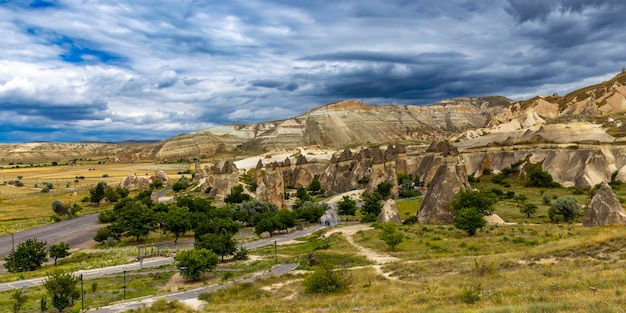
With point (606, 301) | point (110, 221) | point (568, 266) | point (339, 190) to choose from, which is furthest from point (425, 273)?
point (339, 190)

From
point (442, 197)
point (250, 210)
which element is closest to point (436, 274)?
point (442, 197)

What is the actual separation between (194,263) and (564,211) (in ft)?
117

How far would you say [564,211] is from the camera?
43250mm

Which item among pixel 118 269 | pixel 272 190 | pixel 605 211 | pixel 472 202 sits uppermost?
pixel 472 202

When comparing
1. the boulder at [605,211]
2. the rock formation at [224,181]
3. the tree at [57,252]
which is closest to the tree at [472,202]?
the boulder at [605,211]

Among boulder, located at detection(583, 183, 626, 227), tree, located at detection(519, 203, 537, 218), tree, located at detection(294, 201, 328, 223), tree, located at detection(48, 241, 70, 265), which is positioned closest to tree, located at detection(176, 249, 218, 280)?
tree, located at detection(48, 241, 70, 265)

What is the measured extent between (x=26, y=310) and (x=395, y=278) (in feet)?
65.8

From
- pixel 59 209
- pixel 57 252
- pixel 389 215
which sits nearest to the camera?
pixel 57 252

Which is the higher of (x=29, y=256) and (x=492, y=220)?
(x=492, y=220)

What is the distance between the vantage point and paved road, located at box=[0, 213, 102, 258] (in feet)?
164

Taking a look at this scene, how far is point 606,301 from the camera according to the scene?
12062mm

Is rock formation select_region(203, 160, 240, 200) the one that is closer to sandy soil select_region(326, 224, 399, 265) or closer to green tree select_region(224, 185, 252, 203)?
green tree select_region(224, 185, 252, 203)

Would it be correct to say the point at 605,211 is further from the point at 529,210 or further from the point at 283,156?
the point at 283,156

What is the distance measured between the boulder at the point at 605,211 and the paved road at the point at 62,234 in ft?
166
